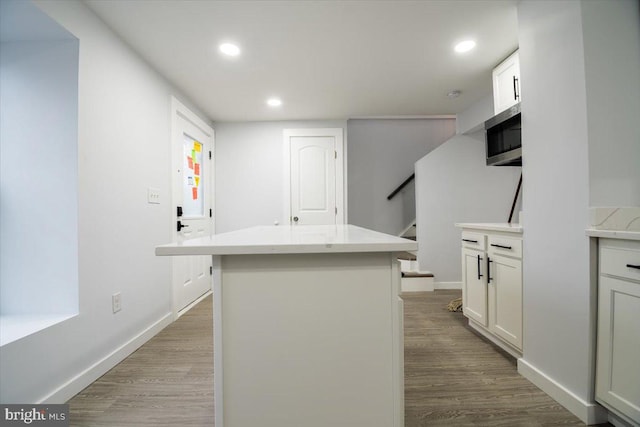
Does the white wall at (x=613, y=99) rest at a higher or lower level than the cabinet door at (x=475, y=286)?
higher

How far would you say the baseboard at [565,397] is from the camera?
1.30 m

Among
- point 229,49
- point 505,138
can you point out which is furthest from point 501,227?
point 229,49

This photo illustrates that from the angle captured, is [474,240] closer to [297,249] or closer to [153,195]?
[297,249]

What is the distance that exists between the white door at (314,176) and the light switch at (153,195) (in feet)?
5.77

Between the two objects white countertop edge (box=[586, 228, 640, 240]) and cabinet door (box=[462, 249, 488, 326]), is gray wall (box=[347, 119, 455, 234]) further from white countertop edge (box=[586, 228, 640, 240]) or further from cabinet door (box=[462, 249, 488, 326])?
white countertop edge (box=[586, 228, 640, 240])

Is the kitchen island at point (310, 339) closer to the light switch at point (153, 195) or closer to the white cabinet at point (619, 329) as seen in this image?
the white cabinet at point (619, 329)

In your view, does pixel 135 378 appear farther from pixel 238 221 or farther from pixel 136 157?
pixel 238 221

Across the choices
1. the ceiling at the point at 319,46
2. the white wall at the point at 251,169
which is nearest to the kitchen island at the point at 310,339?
the ceiling at the point at 319,46

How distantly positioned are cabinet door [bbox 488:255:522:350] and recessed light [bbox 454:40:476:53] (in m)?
1.65

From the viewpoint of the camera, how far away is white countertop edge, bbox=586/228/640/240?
1117 mm

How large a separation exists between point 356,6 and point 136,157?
193 centimetres

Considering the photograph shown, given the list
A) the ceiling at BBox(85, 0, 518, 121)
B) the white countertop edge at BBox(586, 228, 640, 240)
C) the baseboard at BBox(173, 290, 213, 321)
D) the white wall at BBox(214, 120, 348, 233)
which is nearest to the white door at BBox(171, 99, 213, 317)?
the baseboard at BBox(173, 290, 213, 321)

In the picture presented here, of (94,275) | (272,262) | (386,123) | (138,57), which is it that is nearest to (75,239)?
(94,275)

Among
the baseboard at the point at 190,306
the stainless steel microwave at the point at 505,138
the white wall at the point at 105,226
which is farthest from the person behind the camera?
the baseboard at the point at 190,306
